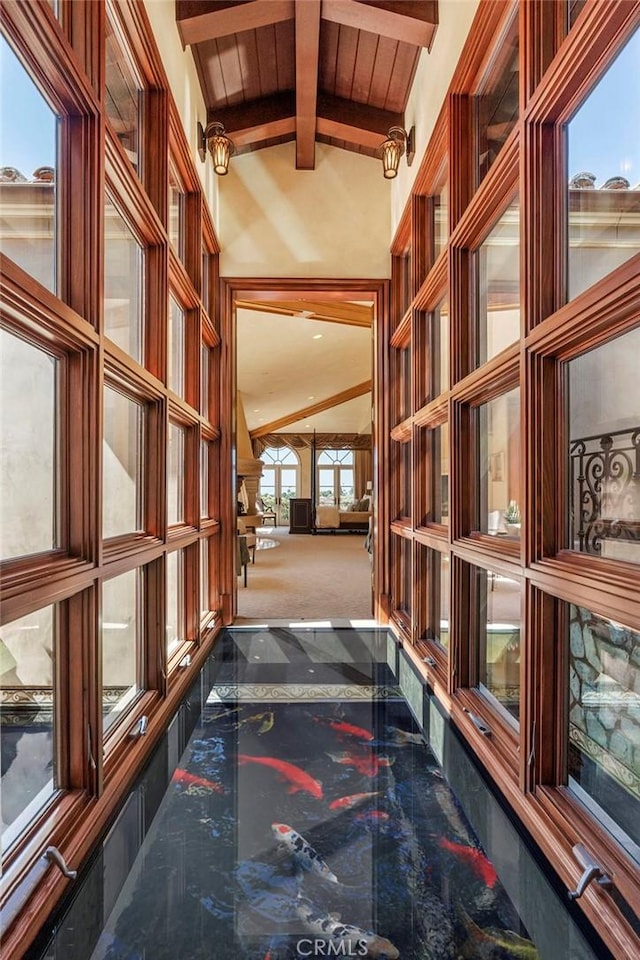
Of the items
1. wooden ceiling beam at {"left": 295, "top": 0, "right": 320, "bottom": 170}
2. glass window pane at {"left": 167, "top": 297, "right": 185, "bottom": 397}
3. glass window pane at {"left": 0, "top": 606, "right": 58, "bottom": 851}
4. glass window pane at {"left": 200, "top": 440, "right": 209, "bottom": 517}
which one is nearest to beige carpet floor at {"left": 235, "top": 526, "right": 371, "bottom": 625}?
glass window pane at {"left": 200, "top": 440, "right": 209, "bottom": 517}

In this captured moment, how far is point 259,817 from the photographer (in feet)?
4.82

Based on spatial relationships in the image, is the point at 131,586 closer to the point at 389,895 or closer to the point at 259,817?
the point at 259,817

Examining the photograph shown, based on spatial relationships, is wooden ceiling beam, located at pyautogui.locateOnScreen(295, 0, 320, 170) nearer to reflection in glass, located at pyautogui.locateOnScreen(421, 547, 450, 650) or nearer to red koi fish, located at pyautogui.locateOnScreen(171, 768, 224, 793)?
reflection in glass, located at pyautogui.locateOnScreen(421, 547, 450, 650)

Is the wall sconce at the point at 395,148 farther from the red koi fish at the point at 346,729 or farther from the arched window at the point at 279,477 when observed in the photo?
the arched window at the point at 279,477

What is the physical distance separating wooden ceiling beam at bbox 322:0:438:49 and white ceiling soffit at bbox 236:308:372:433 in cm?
295

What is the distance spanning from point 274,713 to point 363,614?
1627 mm

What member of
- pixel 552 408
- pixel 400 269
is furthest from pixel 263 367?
pixel 552 408

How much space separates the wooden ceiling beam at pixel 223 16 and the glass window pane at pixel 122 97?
0.62 metres

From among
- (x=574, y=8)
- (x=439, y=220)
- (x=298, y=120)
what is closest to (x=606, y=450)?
(x=574, y=8)

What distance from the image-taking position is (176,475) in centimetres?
254

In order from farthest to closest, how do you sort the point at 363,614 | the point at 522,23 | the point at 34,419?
the point at 363,614 < the point at 522,23 < the point at 34,419

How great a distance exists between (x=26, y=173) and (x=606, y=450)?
1.36 meters

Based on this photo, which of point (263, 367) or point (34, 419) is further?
point (263, 367)

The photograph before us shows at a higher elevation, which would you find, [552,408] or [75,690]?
[552,408]
